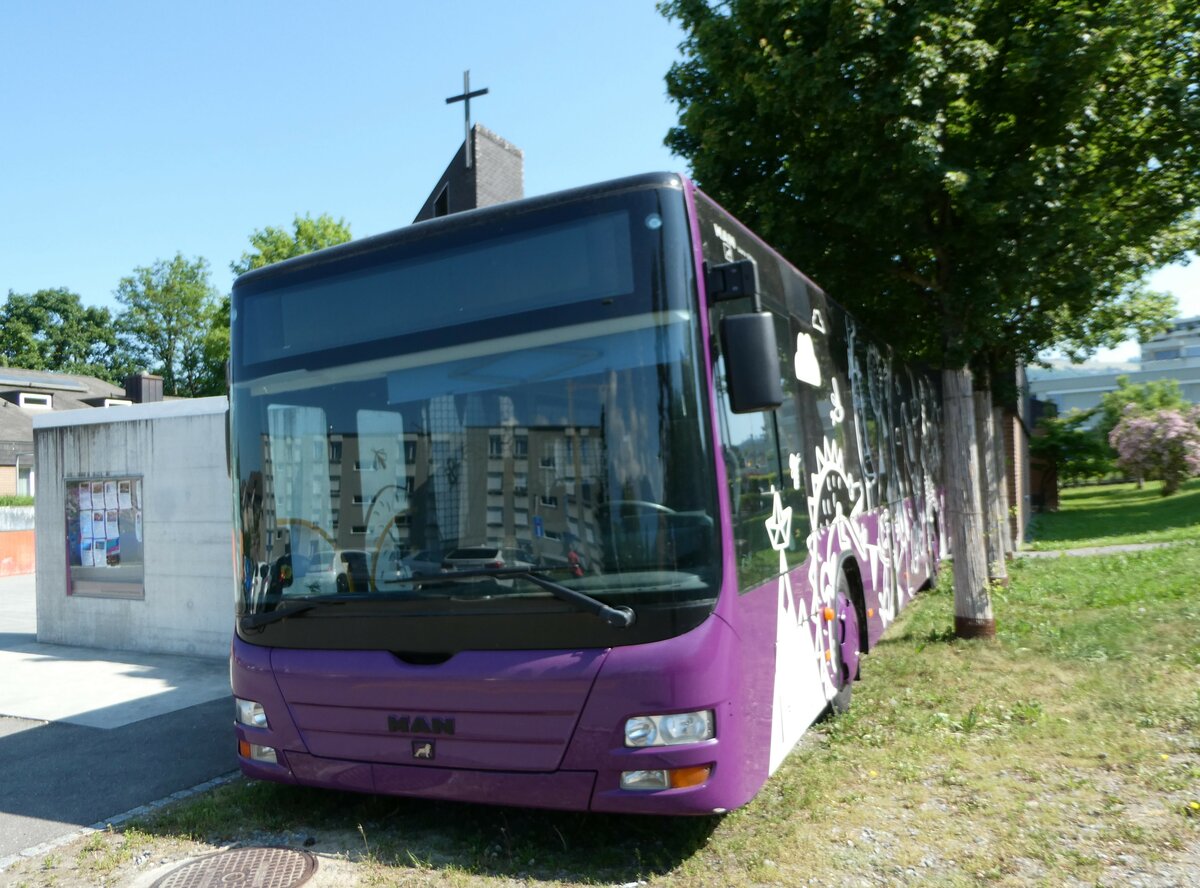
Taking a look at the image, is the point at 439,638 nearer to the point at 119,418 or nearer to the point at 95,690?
the point at 95,690

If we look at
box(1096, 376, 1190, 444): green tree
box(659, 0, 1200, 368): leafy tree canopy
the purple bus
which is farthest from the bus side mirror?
box(1096, 376, 1190, 444): green tree

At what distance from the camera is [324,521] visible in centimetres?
438

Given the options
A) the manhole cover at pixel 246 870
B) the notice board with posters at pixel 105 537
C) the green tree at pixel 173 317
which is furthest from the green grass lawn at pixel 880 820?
the green tree at pixel 173 317

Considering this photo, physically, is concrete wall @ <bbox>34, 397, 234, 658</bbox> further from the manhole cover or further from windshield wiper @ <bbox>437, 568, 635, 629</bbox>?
windshield wiper @ <bbox>437, 568, 635, 629</bbox>

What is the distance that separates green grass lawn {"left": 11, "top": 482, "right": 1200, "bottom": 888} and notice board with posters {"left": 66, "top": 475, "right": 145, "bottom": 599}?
20.5ft

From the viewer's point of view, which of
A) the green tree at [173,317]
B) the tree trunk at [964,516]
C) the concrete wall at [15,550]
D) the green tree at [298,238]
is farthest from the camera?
the green tree at [173,317]

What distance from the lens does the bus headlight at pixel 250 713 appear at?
466cm

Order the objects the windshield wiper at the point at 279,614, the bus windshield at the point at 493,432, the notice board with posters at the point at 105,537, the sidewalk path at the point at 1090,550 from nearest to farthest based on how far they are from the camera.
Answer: the bus windshield at the point at 493,432, the windshield wiper at the point at 279,614, the notice board with posters at the point at 105,537, the sidewalk path at the point at 1090,550

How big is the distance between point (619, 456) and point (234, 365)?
2.27 m

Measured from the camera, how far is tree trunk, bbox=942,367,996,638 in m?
8.90

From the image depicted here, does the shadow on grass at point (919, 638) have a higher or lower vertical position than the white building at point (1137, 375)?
lower

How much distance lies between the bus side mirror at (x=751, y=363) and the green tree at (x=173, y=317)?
63.8 m

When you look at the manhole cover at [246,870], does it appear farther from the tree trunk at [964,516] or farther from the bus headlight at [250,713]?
the tree trunk at [964,516]

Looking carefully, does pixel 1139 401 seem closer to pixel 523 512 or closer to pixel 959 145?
pixel 959 145
